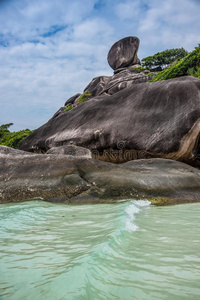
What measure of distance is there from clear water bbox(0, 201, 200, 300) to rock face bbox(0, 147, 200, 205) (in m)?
1.70

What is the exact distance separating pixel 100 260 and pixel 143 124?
6.56m

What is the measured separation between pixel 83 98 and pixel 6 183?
20.9 metres

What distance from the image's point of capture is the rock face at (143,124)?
22.2 ft

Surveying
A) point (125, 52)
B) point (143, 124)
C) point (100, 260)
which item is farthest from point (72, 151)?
point (125, 52)

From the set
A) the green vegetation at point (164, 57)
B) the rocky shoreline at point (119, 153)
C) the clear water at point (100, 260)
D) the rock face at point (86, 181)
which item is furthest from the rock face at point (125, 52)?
the clear water at point (100, 260)

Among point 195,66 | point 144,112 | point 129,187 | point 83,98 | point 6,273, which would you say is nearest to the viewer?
point 6,273

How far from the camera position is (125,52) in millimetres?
33469

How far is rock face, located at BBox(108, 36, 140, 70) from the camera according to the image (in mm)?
33375

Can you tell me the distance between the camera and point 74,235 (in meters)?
2.09

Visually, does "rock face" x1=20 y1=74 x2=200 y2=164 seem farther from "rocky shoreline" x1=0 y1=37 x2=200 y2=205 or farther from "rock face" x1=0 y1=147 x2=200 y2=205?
"rock face" x1=0 y1=147 x2=200 y2=205

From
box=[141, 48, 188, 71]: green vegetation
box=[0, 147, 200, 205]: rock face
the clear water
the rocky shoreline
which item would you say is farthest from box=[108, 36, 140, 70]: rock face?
the clear water

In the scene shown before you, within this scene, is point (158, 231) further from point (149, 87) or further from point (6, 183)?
point (149, 87)

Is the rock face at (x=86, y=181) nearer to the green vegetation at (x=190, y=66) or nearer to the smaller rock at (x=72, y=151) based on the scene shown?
the smaller rock at (x=72, y=151)

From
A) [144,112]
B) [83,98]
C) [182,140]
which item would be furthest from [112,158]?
[83,98]
